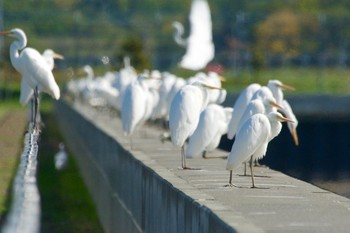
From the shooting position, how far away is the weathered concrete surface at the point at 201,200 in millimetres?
7785

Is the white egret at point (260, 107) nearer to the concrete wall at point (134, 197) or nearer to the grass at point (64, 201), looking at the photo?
the concrete wall at point (134, 197)

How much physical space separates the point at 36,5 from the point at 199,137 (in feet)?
315

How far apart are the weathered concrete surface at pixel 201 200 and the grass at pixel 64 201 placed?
0.48 meters

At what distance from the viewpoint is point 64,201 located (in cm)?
2003

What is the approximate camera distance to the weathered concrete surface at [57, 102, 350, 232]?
7785 mm

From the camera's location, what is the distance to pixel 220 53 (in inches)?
3285

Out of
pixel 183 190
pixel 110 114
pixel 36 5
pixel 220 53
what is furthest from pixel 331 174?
pixel 36 5

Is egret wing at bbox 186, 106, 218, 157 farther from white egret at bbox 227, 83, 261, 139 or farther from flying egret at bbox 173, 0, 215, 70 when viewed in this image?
flying egret at bbox 173, 0, 215, 70

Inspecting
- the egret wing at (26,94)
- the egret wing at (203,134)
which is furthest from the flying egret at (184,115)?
the egret wing at (26,94)

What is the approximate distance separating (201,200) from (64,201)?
1200 centimetres

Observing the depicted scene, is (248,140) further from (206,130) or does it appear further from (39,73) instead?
(39,73)

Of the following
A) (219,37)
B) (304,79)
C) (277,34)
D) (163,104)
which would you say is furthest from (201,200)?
(219,37)

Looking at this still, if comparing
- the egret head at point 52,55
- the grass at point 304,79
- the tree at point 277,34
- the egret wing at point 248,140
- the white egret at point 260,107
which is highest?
the tree at point 277,34

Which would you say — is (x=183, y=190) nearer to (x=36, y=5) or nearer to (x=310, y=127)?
(x=310, y=127)
